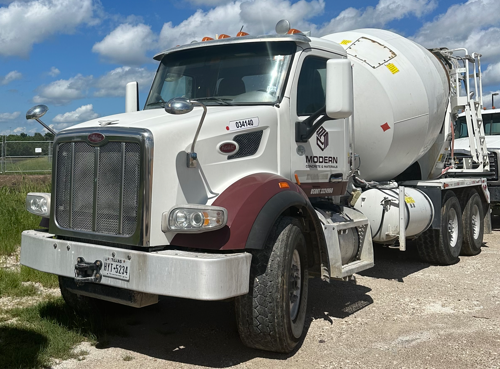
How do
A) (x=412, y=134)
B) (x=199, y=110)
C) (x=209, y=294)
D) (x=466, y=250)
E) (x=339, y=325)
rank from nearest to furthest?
(x=209, y=294) → (x=199, y=110) → (x=339, y=325) → (x=412, y=134) → (x=466, y=250)

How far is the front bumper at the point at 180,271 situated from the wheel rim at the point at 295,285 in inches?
31.7

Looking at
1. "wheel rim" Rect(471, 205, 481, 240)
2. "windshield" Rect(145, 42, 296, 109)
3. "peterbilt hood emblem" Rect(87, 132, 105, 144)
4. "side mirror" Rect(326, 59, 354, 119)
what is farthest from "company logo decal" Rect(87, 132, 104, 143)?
"wheel rim" Rect(471, 205, 481, 240)

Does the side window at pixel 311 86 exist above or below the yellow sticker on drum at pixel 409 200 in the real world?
above

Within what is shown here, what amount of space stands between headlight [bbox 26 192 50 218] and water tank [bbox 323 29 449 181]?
396 centimetres

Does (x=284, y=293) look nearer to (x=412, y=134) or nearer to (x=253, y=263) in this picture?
(x=253, y=263)

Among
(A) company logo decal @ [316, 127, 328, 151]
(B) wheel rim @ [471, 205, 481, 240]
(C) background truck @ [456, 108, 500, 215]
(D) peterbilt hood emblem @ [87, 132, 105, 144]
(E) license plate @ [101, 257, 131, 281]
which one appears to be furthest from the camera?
(C) background truck @ [456, 108, 500, 215]

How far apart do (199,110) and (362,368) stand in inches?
102

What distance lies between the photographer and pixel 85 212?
14.7 ft

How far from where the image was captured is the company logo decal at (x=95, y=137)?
171 inches

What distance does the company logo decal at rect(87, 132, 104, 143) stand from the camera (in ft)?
14.2

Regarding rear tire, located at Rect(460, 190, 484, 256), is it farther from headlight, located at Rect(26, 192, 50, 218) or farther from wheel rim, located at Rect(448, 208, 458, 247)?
headlight, located at Rect(26, 192, 50, 218)

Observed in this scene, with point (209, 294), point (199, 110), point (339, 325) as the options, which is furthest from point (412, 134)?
point (209, 294)

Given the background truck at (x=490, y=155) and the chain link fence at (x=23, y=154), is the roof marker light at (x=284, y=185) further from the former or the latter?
the chain link fence at (x=23, y=154)

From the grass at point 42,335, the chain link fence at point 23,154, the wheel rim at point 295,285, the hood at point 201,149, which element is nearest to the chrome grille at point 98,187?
the hood at point 201,149
